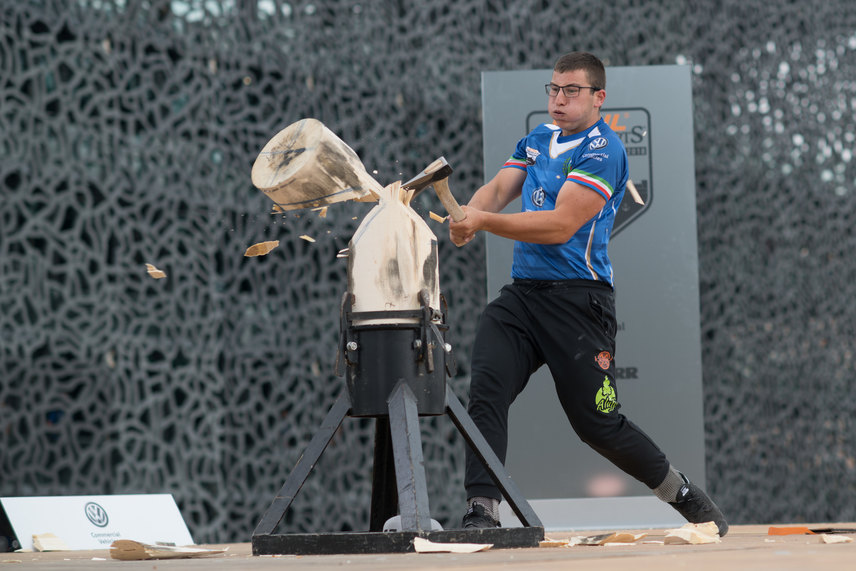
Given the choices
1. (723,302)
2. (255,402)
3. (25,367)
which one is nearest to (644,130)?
(723,302)

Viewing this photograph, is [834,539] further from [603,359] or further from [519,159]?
[519,159]

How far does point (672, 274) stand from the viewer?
4.09 meters

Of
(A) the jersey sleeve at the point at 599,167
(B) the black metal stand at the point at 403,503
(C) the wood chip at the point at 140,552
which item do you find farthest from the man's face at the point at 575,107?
(C) the wood chip at the point at 140,552

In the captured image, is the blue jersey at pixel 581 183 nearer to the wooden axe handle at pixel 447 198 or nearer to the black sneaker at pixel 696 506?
the wooden axe handle at pixel 447 198

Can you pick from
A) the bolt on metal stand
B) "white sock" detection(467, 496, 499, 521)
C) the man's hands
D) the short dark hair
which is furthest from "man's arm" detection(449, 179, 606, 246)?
"white sock" detection(467, 496, 499, 521)

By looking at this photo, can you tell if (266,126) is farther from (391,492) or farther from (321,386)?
(391,492)

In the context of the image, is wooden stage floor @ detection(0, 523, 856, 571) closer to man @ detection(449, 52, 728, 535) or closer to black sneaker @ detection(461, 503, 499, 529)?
black sneaker @ detection(461, 503, 499, 529)

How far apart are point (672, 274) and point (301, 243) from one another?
1.54m

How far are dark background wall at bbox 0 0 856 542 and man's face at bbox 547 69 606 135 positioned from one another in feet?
6.19

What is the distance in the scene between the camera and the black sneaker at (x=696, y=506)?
108 inches

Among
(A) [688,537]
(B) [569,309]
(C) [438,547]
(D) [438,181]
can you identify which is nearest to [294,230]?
(B) [569,309]

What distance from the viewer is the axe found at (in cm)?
225

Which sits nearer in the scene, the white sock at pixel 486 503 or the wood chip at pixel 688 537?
the wood chip at pixel 688 537

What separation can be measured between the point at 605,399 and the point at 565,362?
5.0 inches
